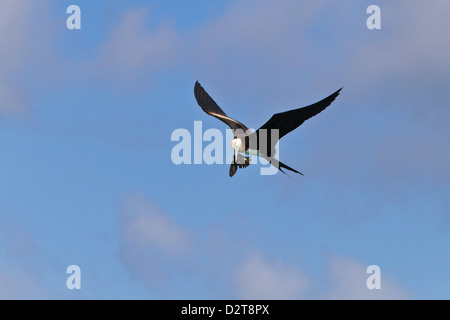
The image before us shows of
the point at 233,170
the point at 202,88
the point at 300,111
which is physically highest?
the point at 202,88

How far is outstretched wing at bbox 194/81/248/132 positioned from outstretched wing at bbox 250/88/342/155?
939 millimetres

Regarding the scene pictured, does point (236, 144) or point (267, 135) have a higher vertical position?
point (267, 135)

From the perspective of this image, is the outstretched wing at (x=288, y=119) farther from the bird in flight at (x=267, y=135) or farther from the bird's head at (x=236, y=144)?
the bird's head at (x=236, y=144)

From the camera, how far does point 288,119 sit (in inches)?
1014

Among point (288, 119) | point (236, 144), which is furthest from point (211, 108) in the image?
point (288, 119)

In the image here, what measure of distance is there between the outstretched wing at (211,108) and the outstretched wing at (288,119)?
94 cm

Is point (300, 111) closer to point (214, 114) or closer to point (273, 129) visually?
point (273, 129)

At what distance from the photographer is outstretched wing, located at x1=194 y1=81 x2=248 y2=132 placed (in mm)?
27203

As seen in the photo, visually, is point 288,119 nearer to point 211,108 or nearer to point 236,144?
point 236,144

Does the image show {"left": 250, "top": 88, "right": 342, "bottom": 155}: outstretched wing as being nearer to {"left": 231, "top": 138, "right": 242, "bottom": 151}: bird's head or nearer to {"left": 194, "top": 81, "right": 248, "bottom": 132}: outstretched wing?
{"left": 231, "top": 138, "right": 242, "bottom": 151}: bird's head

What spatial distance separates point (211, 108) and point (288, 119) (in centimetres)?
503
